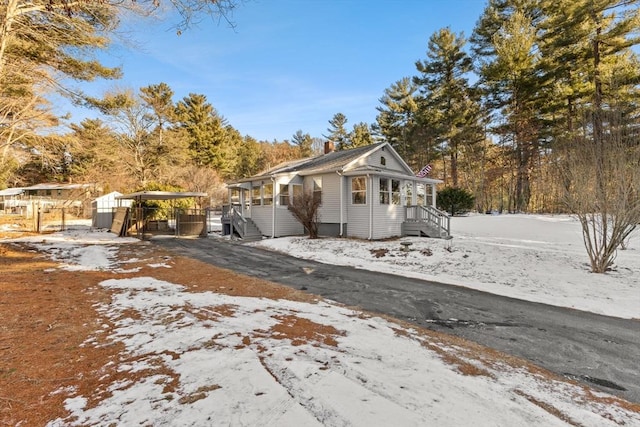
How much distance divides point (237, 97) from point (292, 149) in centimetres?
2875

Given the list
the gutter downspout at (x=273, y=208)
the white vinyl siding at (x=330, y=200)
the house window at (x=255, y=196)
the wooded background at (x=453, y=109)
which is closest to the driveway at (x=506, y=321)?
the wooded background at (x=453, y=109)

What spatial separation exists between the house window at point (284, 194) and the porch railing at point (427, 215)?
614 cm

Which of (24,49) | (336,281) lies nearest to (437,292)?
(336,281)

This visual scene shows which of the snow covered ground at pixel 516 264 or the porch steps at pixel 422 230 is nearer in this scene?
the snow covered ground at pixel 516 264

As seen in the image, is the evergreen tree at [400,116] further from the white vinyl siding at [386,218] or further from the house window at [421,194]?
the white vinyl siding at [386,218]

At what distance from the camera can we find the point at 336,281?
731 cm

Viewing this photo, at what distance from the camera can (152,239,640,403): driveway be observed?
341 centimetres

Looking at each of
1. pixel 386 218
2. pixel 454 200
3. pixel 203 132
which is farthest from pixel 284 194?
pixel 203 132

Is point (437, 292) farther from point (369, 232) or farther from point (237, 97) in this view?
point (237, 97)

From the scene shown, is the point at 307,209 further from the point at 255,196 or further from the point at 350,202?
the point at 255,196

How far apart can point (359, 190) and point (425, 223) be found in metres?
3.50

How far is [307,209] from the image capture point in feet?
45.2

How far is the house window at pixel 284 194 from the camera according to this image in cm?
1539

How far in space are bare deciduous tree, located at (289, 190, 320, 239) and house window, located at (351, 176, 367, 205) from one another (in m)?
1.73
